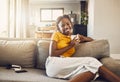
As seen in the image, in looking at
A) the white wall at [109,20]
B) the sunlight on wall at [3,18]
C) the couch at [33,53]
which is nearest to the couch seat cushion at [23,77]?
the couch at [33,53]

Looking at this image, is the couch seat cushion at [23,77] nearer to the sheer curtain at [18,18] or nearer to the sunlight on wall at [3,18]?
the sunlight on wall at [3,18]

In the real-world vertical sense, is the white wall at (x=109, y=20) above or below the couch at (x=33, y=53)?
above

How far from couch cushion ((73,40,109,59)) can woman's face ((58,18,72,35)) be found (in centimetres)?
23

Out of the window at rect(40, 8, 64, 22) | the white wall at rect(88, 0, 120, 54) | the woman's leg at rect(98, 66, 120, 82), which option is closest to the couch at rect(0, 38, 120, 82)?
the woman's leg at rect(98, 66, 120, 82)

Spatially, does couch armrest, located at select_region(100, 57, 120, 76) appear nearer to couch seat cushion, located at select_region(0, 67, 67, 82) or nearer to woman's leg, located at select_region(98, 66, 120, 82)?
woman's leg, located at select_region(98, 66, 120, 82)

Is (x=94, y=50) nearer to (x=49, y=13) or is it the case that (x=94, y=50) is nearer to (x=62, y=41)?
(x=62, y=41)

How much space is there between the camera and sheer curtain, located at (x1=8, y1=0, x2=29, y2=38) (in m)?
4.72

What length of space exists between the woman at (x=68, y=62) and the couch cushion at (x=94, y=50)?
8 centimetres

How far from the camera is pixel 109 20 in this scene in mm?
5168

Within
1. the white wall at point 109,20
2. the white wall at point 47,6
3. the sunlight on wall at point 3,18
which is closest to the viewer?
the sunlight on wall at point 3,18

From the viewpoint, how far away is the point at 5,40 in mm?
2578

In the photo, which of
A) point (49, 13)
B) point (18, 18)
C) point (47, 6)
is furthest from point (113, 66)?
point (49, 13)

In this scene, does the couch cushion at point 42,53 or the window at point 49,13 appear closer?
the couch cushion at point 42,53

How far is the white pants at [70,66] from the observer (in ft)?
5.99
